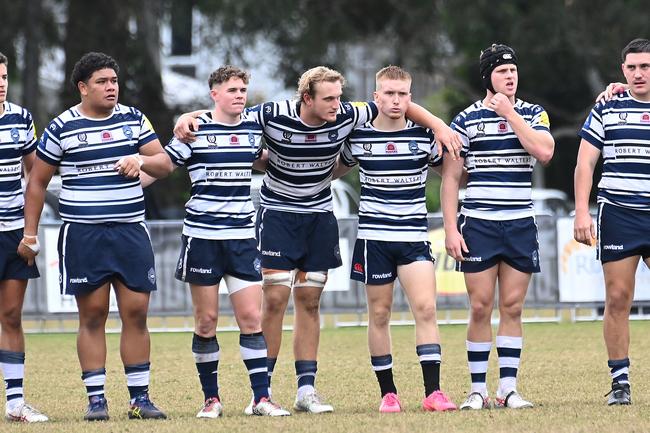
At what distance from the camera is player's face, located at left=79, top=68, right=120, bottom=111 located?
9.21m

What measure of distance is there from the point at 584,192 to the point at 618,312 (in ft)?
2.77

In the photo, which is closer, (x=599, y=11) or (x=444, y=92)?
(x=599, y=11)

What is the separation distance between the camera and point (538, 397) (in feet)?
33.8

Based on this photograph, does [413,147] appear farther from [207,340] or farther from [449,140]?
[207,340]

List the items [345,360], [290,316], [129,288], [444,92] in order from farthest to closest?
[444,92] < [290,316] < [345,360] < [129,288]

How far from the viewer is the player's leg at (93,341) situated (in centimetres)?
934

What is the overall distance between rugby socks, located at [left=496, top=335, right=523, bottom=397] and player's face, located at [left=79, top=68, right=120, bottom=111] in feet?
9.88

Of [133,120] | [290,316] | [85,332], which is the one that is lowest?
[290,316]

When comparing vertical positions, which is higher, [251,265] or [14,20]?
[14,20]

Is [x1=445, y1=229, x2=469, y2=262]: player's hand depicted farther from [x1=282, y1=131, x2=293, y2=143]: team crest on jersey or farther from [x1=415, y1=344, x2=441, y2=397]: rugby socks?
[x1=282, y1=131, x2=293, y2=143]: team crest on jersey

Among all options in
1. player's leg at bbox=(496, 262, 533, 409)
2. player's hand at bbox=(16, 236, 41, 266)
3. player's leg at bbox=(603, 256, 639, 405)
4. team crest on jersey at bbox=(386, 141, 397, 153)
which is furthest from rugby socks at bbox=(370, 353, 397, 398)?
player's hand at bbox=(16, 236, 41, 266)

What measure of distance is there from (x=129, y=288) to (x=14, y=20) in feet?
77.3

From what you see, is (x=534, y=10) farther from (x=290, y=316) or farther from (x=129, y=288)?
(x=129, y=288)

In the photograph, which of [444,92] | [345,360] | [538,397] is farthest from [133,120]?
[444,92]
